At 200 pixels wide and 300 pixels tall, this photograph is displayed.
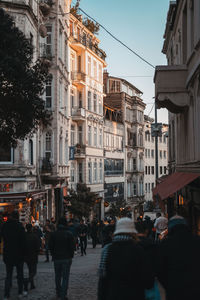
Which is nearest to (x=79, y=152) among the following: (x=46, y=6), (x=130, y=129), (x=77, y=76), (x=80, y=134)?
(x=80, y=134)

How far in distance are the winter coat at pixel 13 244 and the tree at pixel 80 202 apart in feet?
86.4

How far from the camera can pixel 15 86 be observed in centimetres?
1373

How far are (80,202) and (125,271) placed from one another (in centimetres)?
3196

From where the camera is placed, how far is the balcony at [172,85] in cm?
1545

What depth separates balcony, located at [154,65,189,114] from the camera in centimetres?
1545

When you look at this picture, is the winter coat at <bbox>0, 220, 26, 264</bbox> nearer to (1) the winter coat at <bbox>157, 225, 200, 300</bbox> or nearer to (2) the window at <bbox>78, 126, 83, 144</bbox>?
(1) the winter coat at <bbox>157, 225, 200, 300</bbox>

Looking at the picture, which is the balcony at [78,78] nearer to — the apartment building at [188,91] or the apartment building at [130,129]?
the apartment building at [130,129]

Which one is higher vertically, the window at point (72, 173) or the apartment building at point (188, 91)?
the apartment building at point (188, 91)

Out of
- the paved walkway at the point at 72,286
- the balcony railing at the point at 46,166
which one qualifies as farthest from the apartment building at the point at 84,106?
the paved walkway at the point at 72,286

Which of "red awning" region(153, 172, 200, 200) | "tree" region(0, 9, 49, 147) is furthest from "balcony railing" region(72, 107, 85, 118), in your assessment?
"tree" region(0, 9, 49, 147)

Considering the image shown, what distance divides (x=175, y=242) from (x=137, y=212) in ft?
207

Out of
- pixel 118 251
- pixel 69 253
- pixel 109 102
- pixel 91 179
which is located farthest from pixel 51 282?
pixel 109 102

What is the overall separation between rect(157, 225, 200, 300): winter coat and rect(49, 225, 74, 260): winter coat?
485 cm

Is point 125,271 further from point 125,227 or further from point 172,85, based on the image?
point 172,85
